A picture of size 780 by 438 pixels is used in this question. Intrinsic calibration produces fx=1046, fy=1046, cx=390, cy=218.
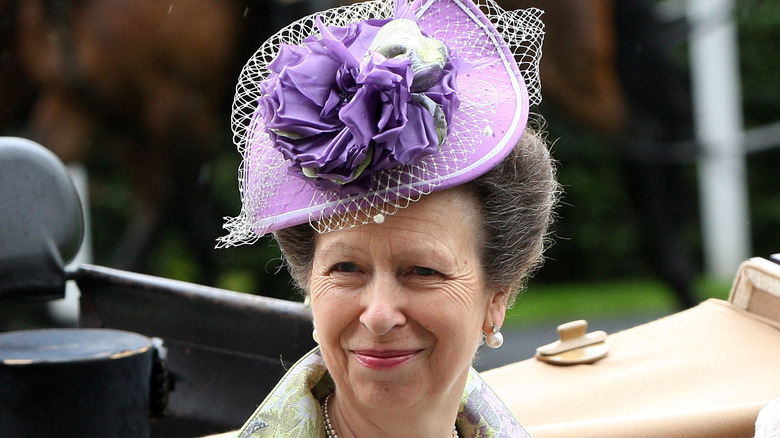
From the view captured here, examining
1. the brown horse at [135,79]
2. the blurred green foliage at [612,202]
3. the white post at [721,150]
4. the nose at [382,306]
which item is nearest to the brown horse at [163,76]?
the brown horse at [135,79]

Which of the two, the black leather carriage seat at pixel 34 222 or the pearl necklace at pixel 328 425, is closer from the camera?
the pearl necklace at pixel 328 425

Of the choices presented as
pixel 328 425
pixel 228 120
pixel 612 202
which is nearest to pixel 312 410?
pixel 328 425

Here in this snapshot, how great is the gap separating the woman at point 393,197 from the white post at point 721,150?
5.93m

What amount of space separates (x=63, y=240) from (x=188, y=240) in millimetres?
4586

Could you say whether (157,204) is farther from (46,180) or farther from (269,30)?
(46,180)

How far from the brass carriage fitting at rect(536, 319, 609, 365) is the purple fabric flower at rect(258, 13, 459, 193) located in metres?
1.07

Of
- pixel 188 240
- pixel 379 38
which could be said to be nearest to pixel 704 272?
pixel 188 240

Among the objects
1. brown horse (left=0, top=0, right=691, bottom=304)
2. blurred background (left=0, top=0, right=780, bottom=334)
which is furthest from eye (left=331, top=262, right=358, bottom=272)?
brown horse (left=0, top=0, right=691, bottom=304)

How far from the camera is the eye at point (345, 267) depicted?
4.71ft

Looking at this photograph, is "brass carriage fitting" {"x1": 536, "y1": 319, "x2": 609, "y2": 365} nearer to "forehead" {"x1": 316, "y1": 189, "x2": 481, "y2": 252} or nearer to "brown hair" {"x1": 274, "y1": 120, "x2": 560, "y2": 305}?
"brown hair" {"x1": 274, "y1": 120, "x2": 560, "y2": 305}

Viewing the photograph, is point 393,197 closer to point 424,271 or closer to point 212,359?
point 424,271

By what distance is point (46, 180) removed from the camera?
7.33 ft

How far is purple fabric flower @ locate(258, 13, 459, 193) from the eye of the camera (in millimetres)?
1296

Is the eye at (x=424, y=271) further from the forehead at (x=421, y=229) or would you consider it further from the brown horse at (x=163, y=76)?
the brown horse at (x=163, y=76)
